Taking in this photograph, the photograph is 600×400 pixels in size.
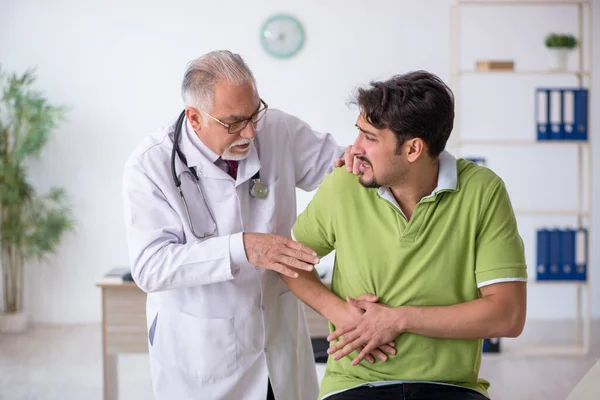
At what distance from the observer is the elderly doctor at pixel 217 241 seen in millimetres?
1994

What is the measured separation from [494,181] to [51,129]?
4.38 m

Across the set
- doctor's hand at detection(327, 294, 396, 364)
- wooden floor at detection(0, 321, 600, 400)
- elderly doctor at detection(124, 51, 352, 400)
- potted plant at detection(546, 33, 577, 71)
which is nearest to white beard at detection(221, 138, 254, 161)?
elderly doctor at detection(124, 51, 352, 400)

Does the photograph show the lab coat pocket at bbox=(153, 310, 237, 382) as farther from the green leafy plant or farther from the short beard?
the green leafy plant

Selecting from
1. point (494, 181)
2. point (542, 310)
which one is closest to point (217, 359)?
point (494, 181)

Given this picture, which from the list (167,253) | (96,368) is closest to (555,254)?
(96,368)

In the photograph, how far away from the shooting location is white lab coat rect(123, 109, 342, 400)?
200 centimetres

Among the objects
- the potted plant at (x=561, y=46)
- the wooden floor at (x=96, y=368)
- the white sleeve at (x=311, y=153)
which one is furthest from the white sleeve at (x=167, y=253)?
the potted plant at (x=561, y=46)

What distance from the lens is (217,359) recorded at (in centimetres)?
217

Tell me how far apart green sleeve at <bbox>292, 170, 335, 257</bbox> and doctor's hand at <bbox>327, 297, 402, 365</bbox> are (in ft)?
0.64

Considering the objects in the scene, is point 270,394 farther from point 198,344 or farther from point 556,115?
point 556,115

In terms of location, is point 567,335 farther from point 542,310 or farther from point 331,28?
point 331,28

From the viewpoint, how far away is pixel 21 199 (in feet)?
17.9

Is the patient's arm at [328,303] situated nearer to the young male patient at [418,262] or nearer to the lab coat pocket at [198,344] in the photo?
the young male patient at [418,262]

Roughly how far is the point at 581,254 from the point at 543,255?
0.79ft
